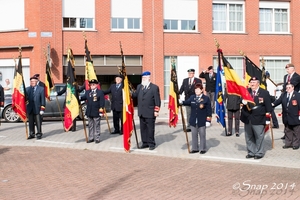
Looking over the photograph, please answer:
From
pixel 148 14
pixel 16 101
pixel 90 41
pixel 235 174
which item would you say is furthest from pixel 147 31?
pixel 235 174

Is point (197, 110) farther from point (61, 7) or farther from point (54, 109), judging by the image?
point (61, 7)

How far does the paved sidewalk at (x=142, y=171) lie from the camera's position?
7230 mm

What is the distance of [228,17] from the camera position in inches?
1104

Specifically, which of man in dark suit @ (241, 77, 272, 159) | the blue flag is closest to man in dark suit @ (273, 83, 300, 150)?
man in dark suit @ (241, 77, 272, 159)

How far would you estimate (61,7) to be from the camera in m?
25.8

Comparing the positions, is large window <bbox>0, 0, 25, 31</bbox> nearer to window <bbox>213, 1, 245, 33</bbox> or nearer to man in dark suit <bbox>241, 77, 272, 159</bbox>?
window <bbox>213, 1, 245, 33</bbox>

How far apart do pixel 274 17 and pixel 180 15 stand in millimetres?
6324

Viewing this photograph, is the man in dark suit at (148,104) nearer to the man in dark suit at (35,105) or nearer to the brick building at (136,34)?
the man in dark suit at (35,105)

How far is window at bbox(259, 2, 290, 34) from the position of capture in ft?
93.8

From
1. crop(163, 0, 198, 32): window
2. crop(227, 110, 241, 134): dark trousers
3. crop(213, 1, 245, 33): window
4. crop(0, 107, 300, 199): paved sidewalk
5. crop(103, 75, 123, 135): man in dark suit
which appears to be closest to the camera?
crop(0, 107, 300, 199): paved sidewalk

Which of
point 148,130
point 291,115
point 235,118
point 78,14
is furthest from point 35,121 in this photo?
point 78,14

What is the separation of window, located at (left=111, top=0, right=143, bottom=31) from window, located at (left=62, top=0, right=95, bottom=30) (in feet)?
4.08

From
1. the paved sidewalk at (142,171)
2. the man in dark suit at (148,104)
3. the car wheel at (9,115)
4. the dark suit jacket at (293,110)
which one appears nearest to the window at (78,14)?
the car wheel at (9,115)

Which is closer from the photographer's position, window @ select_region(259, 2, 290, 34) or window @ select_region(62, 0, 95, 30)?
window @ select_region(62, 0, 95, 30)
